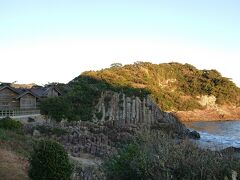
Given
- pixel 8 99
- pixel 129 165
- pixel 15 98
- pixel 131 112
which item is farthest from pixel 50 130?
pixel 131 112

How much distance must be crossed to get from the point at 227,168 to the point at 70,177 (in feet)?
17.1

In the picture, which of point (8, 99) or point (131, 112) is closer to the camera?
point (8, 99)

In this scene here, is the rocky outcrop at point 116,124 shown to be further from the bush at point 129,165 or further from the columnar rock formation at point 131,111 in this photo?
the bush at point 129,165

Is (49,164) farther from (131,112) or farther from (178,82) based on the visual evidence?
(178,82)

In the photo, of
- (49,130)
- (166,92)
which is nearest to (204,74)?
(166,92)

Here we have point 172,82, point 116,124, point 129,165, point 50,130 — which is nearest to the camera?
point 129,165

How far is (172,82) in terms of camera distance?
134875mm

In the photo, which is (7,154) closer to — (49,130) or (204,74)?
(49,130)

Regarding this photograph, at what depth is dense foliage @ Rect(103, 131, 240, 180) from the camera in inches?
362

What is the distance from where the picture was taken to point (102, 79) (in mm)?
103312

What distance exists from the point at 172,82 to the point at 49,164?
12462 cm

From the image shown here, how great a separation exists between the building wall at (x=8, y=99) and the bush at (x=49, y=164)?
138 ft

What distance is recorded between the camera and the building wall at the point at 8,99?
53.4 m

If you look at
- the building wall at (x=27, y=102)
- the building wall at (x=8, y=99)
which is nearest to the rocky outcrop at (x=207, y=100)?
the building wall at (x=27, y=102)
